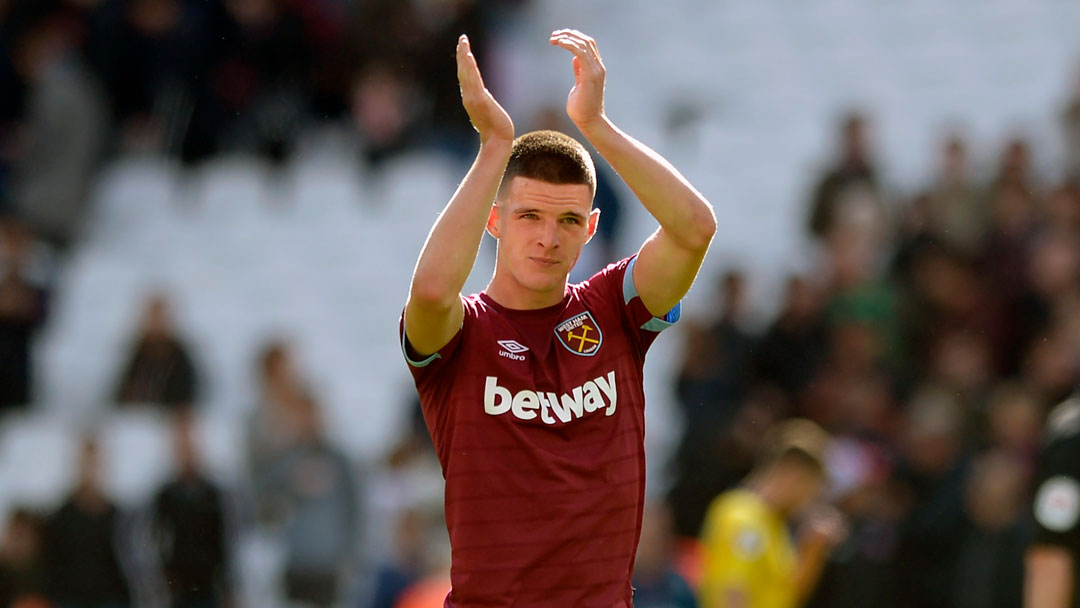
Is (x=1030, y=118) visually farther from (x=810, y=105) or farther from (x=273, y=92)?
(x=273, y=92)

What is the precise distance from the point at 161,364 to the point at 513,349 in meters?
8.72

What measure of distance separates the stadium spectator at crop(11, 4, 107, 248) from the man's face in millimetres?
10452

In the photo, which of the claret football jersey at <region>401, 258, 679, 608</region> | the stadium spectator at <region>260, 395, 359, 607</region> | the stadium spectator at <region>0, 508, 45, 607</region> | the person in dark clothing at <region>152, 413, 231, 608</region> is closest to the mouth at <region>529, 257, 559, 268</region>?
the claret football jersey at <region>401, 258, 679, 608</region>

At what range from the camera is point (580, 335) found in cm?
470

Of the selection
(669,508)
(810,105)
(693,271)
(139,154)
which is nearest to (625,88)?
(810,105)

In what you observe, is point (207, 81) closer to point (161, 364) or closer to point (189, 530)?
point (161, 364)

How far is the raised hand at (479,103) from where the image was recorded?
443 cm

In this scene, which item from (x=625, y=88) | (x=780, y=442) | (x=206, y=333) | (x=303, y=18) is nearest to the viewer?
(x=780, y=442)

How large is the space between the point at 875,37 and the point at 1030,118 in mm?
1881

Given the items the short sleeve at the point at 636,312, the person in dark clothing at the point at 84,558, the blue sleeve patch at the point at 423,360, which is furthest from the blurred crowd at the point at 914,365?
the blue sleeve patch at the point at 423,360

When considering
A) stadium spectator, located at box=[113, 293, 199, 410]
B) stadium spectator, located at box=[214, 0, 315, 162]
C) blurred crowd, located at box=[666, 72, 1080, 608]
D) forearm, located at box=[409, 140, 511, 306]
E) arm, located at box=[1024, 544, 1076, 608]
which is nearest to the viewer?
forearm, located at box=[409, 140, 511, 306]

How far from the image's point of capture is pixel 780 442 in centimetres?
1060

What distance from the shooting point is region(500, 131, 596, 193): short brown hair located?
4.61m

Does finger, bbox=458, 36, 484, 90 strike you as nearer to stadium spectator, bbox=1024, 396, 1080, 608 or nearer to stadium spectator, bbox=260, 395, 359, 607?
stadium spectator, bbox=1024, 396, 1080, 608
